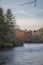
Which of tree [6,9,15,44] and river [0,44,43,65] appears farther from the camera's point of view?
tree [6,9,15,44]

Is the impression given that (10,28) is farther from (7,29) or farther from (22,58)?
(22,58)

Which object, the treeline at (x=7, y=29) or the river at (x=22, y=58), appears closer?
the river at (x=22, y=58)

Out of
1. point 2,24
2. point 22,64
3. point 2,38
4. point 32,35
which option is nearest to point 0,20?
point 2,24

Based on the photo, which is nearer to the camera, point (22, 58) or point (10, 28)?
point (22, 58)

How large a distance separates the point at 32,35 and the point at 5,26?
4.10m

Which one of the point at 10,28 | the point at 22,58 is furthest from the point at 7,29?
the point at 22,58

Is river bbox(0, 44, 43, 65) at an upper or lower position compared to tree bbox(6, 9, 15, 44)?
lower

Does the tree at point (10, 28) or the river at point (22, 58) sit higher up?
the tree at point (10, 28)

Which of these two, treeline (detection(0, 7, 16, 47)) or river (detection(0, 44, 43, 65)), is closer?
river (detection(0, 44, 43, 65))

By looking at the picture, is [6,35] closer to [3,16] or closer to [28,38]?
[3,16]

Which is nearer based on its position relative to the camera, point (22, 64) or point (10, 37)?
point (22, 64)

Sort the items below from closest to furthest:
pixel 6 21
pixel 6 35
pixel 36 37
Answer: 1. pixel 36 37
2. pixel 6 35
3. pixel 6 21

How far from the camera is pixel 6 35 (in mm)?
9312

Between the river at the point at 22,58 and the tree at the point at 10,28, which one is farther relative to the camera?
the tree at the point at 10,28
